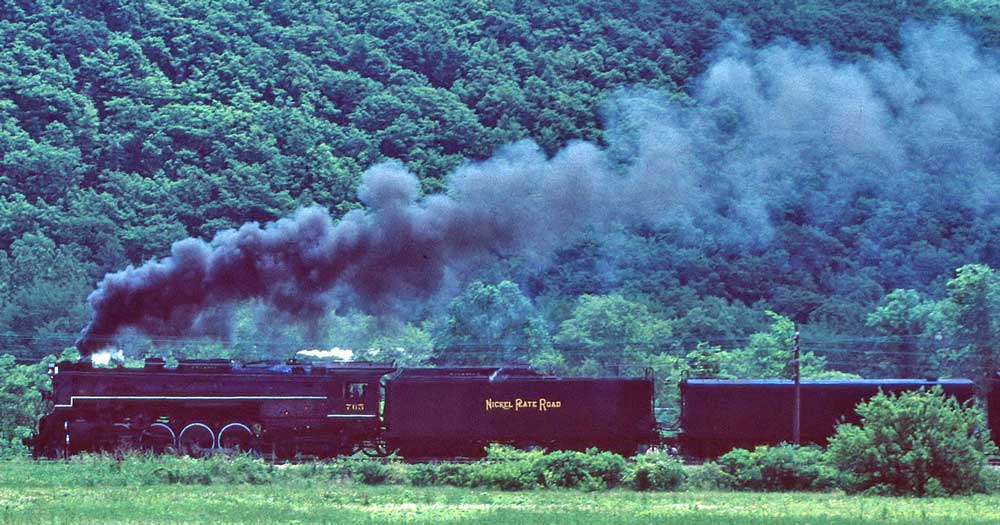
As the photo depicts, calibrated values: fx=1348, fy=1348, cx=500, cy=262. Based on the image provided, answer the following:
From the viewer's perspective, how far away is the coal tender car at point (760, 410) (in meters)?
43.5

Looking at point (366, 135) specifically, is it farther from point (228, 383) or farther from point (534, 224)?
point (228, 383)

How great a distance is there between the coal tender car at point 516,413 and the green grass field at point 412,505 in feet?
24.2

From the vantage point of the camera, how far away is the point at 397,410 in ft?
141

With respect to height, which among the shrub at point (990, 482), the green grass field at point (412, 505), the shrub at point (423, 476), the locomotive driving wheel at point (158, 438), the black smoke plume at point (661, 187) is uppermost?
the black smoke plume at point (661, 187)

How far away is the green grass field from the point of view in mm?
27641

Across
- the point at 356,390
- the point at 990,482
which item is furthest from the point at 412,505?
the point at 990,482

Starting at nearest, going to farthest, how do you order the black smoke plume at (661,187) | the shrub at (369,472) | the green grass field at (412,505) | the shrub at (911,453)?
the green grass field at (412,505) → the shrub at (911,453) → the shrub at (369,472) → the black smoke plume at (661,187)

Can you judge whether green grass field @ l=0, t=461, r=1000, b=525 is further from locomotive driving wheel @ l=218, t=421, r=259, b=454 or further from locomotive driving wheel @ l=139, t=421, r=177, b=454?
locomotive driving wheel @ l=218, t=421, r=259, b=454

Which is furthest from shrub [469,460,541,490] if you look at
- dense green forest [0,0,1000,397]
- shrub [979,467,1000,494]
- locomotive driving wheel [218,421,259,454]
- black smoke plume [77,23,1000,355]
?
dense green forest [0,0,1000,397]

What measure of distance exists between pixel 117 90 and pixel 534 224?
255ft

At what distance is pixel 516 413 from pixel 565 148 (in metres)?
39.4

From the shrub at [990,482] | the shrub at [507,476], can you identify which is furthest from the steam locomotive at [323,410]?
the shrub at [990,482]

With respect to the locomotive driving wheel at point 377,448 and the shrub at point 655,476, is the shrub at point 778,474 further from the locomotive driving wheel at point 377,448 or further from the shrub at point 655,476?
the locomotive driving wheel at point 377,448

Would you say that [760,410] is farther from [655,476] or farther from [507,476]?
[507,476]
